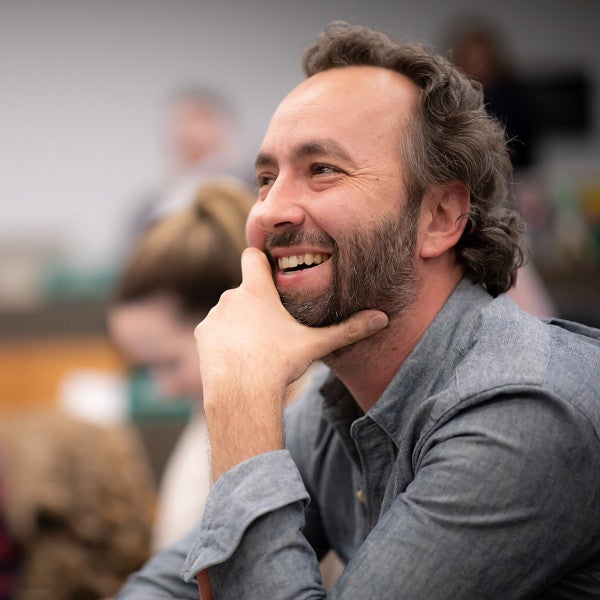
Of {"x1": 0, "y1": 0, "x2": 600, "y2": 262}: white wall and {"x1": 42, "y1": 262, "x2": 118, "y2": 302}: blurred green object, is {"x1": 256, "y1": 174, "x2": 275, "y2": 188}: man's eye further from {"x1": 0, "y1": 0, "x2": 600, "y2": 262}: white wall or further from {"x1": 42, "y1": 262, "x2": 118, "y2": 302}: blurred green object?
{"x1": 0, "y1": 0, "x2": 600, "y2": 262}: white wall

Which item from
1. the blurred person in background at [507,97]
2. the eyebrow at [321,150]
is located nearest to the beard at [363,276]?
the eyebrow at [321,150]

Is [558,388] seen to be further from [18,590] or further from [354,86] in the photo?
[18,590]

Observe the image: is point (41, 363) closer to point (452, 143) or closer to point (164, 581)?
point (164, 581)

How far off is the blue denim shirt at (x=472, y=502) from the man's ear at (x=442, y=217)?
0.19 metres

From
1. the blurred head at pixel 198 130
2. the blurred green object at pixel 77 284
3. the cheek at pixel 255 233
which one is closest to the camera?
the cheek at pixel 255 233

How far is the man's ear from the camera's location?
1342 millimetres

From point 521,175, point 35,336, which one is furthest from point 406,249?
point 35,336

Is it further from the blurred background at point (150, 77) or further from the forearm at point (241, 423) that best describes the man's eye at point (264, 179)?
the blurred background at point (150, 77)

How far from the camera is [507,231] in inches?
56.3

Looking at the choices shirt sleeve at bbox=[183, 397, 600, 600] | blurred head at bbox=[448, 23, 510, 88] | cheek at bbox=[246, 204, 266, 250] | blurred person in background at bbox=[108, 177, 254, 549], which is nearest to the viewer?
shirt sleeve at bbox=[183, 397, 600, 600]

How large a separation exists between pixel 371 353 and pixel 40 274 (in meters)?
3.62

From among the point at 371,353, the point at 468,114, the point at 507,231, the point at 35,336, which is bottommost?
the point at 35,336

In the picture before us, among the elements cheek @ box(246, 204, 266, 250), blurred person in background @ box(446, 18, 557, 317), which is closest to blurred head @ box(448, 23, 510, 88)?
blurred person in background @ box(446, 18, 557, 317)

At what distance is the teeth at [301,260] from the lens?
1320mm
